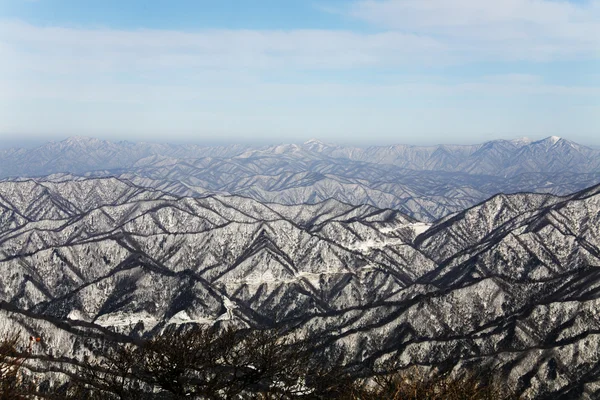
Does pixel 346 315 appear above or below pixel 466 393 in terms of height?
below

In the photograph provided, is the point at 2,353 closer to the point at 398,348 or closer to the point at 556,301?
the point at 398,348

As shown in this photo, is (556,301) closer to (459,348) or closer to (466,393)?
(459,348)

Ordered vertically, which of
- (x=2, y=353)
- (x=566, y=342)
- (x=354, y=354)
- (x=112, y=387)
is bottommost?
(x=354, y=354)

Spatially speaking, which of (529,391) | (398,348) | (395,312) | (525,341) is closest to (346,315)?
(395,312)

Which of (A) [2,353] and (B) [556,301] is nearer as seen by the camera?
(A) [2,353]

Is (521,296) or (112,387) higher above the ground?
(112,387)

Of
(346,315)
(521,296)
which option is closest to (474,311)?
(521,296)

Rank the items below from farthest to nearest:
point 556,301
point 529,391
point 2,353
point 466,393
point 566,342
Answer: point 556,301 → point 566,342 → point 529,391 → point 466,393 → point 2,353

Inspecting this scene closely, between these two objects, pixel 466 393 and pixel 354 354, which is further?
pixel 354 354

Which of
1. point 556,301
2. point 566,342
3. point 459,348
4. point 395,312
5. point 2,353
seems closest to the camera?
point 2,353
